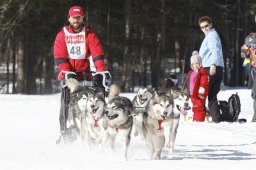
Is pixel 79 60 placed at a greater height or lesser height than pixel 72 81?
greater

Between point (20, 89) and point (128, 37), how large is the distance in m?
5.29

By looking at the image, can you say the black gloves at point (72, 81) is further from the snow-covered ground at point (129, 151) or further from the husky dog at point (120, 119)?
the husky dog at point (120, 119)

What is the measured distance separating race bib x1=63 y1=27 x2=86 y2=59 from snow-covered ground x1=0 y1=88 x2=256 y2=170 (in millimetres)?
1251

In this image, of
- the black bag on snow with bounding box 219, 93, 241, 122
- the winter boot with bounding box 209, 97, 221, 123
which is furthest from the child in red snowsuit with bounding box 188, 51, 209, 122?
the black bag on snow with bounding box 219, 93, 241, 122

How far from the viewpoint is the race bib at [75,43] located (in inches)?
331

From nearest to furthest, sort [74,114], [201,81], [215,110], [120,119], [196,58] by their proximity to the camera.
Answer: [120,119] < [74,114] < [196,58] < [201,81] < [215,110]

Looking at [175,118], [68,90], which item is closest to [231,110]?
[175,118]

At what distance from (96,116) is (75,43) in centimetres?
119

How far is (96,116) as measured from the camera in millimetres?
7777

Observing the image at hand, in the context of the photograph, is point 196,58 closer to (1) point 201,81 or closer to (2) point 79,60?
(1) point 201,81

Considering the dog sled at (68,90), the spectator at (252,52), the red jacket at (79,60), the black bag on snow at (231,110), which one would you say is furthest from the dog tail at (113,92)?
the spectator at (252,52)

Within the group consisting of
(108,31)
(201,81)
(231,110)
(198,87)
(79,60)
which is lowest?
(231,110)

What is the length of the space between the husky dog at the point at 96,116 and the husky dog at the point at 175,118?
A: 2.58 feet

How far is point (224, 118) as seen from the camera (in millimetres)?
12164
